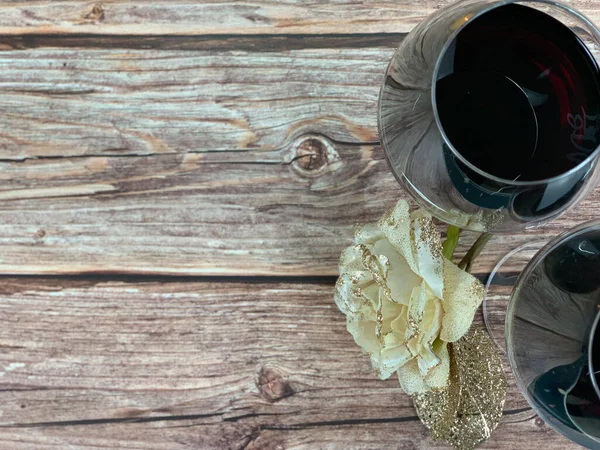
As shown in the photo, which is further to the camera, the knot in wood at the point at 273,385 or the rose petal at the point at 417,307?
the knot in wood at the point at 273,385

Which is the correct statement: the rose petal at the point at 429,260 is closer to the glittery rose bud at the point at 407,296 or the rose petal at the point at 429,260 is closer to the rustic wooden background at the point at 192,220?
the glittery rose bud at the point at 407,296

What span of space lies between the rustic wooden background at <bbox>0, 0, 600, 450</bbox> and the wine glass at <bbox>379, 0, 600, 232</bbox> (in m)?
0.14

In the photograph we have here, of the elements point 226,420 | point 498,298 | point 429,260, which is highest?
point 429,260

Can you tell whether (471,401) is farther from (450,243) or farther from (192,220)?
(192,220)

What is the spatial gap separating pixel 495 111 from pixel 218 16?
0.26 meters

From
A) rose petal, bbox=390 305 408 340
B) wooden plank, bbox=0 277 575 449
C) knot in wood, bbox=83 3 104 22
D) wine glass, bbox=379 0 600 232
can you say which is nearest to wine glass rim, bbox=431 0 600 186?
wine glass, bbox=379 0 600 232

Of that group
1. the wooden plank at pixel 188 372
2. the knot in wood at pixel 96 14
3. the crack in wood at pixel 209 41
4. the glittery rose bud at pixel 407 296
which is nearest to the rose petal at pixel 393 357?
the glittery rose bud at pixel 407 296

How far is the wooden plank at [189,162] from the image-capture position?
45 cm

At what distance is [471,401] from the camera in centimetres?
42

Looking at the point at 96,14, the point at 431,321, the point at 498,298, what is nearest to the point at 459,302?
the point at 431,321

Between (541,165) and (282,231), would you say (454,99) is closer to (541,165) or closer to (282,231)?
(541,165)

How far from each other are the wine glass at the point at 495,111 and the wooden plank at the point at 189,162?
13cm

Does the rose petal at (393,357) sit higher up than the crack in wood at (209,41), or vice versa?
the crack in wood at (209,41)

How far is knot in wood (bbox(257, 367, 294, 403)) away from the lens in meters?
0.46
